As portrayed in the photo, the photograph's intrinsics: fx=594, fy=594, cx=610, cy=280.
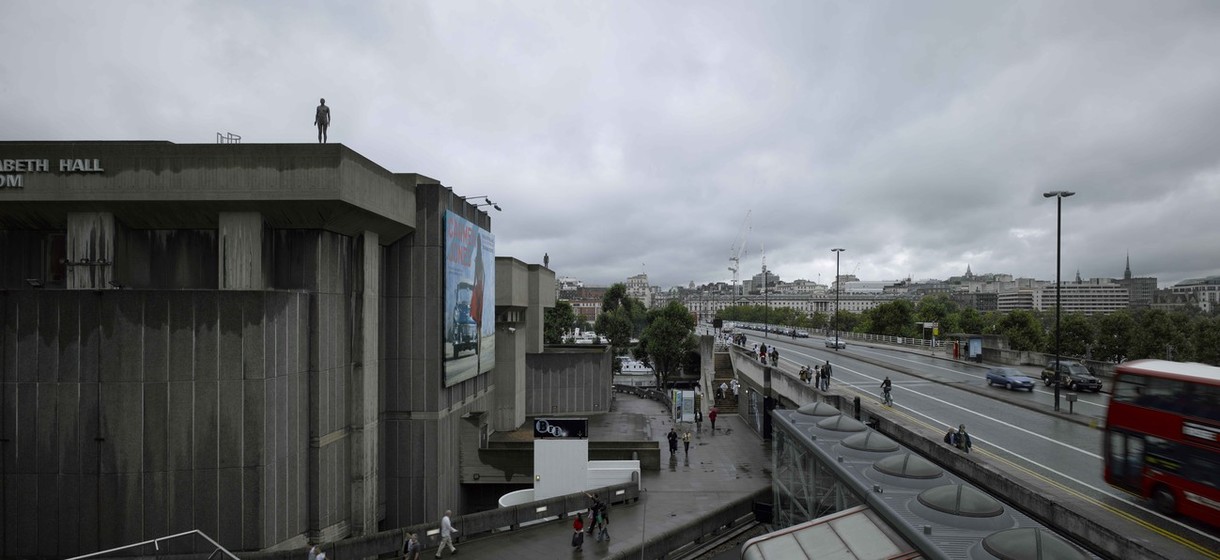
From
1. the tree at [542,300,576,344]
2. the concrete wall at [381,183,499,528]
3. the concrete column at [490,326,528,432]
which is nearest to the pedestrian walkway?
the concrete column at [490,326,528,432]

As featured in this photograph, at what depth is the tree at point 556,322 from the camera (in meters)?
64.9

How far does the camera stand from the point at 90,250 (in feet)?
51.0

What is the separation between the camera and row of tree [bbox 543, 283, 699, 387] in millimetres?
60375

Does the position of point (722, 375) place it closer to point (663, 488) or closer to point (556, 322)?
point (556, 322)

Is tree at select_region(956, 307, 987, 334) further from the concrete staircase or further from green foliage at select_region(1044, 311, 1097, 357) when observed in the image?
the concrete staircase

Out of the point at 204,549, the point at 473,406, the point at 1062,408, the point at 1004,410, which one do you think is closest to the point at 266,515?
the point at 204,549

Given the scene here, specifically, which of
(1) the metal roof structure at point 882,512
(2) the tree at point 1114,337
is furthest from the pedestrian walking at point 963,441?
(2) the tree at point 1114,337

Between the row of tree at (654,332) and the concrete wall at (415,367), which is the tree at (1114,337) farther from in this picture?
the concrete wall at (415,367)

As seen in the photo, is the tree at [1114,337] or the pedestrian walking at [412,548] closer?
the pedestrian walking at [412,548]

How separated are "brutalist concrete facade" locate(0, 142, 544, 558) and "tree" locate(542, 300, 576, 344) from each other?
42780 mm

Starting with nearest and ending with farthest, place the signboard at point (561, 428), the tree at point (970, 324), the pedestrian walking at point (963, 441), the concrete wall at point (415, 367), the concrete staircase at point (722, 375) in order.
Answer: the pedestrian walking at point (963, 441), the concrete wall at point (415, 367), the signboard at point (561, 428), the concrete staircase at point (722, 375), the tree at point (970, 324)

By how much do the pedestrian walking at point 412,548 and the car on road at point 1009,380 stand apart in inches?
1168

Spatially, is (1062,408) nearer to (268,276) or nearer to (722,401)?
(722,401)

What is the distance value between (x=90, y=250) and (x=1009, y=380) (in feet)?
124
